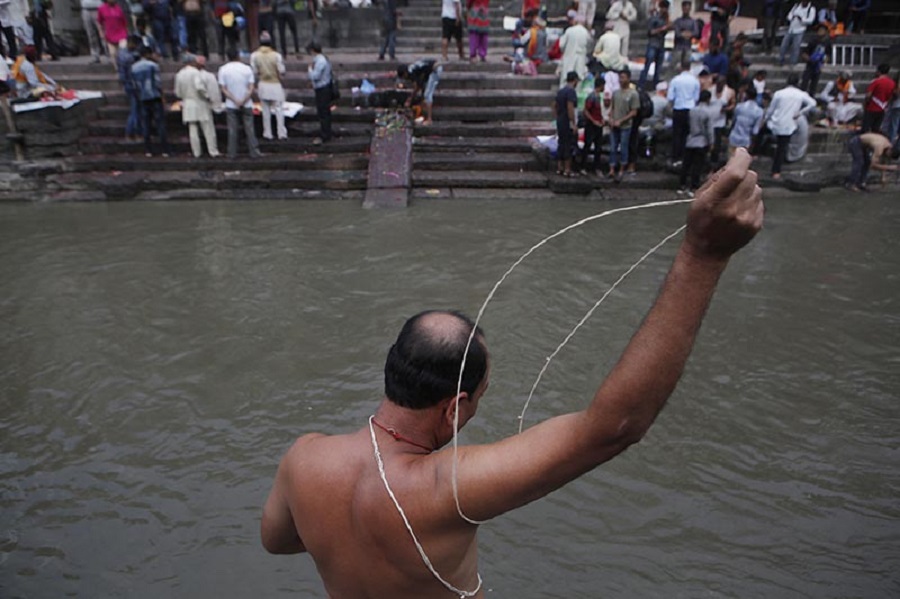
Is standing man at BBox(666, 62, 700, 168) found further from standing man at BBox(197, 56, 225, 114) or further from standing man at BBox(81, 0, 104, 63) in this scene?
standing man at BBox(81, 0, 104, 63)

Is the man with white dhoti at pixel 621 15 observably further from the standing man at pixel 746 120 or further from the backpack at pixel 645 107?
the standing man at pixel 746 120

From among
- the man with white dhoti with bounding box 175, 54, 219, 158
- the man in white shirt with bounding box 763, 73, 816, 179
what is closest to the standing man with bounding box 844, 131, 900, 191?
the man in white shirt with bounding box 763, 73, 816, 179

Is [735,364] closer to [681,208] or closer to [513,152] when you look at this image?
[681,208]

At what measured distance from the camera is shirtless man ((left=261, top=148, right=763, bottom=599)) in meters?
1.15

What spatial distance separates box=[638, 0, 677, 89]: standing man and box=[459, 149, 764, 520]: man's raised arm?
12.3 meters

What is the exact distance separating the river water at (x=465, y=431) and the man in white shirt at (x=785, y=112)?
8.48ft

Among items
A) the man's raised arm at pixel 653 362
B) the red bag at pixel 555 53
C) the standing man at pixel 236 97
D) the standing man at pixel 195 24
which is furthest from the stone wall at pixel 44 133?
the man's raised arm at pixel 653 362

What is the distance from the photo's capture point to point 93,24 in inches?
541

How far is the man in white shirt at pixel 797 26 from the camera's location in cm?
1316

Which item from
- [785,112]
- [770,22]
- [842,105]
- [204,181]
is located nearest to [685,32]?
[770,22]

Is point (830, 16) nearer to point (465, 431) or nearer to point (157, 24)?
point (157, 24)

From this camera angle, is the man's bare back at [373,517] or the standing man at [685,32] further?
the standing man at [685,32]

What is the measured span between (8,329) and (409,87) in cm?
819

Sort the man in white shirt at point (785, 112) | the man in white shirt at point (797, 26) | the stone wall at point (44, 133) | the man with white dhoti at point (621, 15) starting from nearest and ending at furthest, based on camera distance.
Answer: the man in white shirt at point (785, 112) → the stone wall at point (44, 133) → the man in white shirt at point (797, 26) → the man with white dhoti at point (621, 15)
